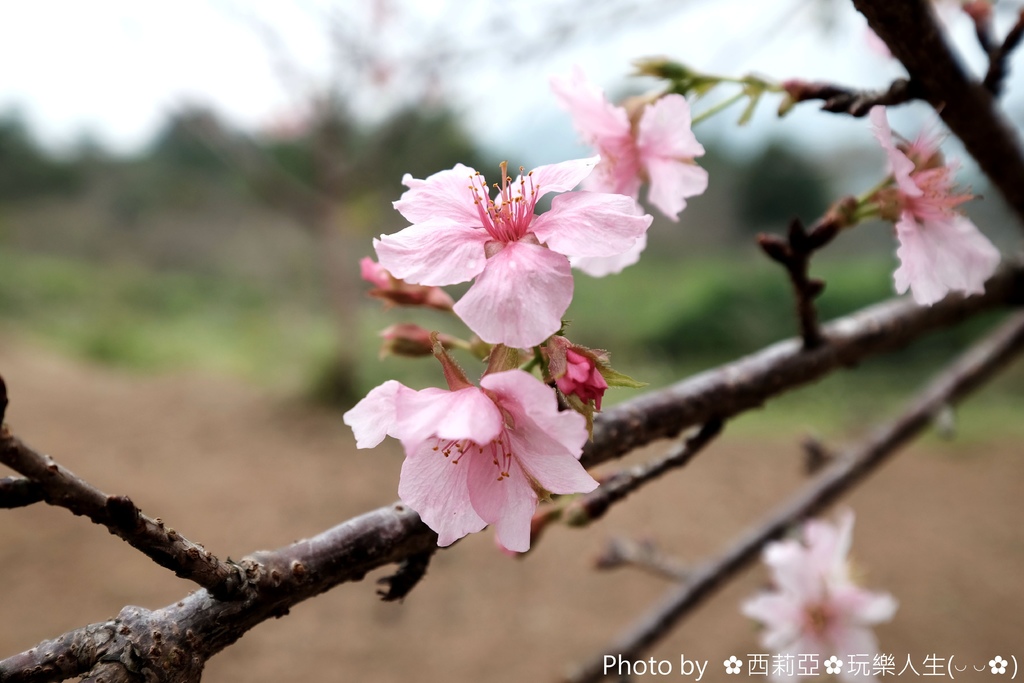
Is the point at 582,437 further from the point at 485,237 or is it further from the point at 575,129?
the point at 575,129

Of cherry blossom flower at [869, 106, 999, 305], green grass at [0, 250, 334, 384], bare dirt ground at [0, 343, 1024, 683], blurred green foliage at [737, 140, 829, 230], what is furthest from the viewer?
green grass at [0, 250, 334, 384]

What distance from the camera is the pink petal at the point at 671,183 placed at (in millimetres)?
355

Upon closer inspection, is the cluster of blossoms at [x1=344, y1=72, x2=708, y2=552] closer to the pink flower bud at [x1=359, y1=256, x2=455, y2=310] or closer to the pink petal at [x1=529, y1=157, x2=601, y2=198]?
the pink petal at [x1=529, y1=157, x2=601, y2=198]

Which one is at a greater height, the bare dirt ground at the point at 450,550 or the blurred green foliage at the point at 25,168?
the blurred green foliage at the point at 25,168

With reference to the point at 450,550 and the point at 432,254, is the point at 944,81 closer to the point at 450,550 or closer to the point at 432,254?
the point at 432,254

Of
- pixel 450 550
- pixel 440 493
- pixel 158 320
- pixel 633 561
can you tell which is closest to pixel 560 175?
pixel 440 493

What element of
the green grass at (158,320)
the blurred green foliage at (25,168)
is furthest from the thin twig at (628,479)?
the blurred green foliage at (25,168)

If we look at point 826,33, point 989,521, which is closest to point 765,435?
point 989,521

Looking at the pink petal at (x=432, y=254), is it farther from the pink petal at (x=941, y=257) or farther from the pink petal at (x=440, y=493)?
the pink petal at (x=941, y=257)

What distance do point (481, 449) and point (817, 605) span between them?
0.56 meters

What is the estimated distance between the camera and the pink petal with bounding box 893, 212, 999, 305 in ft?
1.03

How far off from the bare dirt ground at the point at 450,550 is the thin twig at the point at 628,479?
79 centimetres

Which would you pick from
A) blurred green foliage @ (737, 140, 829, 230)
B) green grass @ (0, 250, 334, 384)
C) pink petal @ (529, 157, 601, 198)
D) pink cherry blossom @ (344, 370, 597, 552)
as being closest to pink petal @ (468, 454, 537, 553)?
pink cherry blossom @ (344, 370, 597, 552)

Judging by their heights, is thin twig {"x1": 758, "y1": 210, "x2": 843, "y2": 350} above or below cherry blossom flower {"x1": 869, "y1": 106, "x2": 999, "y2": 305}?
above
